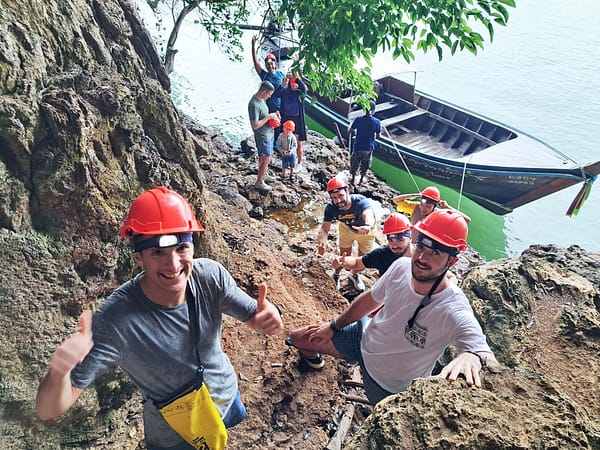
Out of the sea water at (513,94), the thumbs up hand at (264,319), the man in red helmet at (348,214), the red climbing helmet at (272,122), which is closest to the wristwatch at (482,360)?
the thumbs up hand at (264,319)

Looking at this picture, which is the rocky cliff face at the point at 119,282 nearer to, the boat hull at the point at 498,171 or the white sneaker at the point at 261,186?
the white sneaker at the point at 261,186

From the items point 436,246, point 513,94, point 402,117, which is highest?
point 436,246

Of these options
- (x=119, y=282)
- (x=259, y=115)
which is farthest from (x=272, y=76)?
(x=119, y=282)

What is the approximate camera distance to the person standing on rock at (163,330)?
1.89 meters

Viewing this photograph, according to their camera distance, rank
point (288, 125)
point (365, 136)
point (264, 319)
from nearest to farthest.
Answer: point (264, 319)
point (288, 125)
point (365, 136)

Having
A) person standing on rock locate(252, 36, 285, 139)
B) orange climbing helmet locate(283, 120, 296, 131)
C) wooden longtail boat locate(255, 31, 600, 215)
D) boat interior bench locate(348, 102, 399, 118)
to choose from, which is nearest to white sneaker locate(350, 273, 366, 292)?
orange climbing helmet locate(283, 120, 296, 131)

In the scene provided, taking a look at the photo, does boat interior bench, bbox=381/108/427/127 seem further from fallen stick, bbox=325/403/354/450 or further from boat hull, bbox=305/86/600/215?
fallen stick, bbox=325/403/354/450

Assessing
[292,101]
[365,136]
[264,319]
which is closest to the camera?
[264,319]

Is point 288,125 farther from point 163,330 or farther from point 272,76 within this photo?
point 163,330

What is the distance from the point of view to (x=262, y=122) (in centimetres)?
722

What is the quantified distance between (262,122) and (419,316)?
547 centimetres

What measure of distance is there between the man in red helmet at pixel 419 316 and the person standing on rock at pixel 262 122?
4976 millimetres

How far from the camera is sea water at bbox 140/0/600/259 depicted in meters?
13.1

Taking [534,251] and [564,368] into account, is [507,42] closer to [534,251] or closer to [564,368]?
[534,251]
